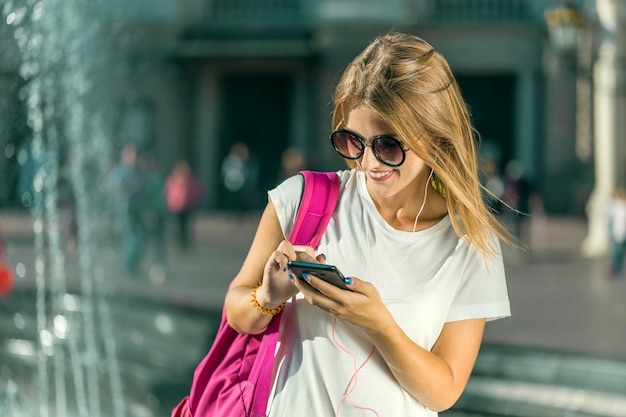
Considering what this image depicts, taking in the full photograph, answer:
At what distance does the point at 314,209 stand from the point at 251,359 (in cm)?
29

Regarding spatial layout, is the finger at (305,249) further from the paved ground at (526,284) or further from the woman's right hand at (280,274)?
the paved ground at (526,284)

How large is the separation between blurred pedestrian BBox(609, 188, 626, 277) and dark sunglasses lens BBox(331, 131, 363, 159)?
38.2ft

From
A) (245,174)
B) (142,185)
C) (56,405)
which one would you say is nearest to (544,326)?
(56,405)

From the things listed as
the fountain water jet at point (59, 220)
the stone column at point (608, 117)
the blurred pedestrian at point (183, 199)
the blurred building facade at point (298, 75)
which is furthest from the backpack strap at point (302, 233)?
the blurred building facade at point (298, 75)

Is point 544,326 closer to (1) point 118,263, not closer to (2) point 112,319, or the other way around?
(2) point 112,319

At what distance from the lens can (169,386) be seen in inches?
247

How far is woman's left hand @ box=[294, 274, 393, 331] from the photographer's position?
1680mm

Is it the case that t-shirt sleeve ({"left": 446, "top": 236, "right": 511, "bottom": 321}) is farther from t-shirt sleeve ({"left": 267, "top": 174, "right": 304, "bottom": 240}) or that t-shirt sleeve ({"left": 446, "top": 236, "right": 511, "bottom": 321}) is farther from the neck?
t-shirt sleeve ({"left": 267, "top": 174, "right": 304, "bottom": 240})

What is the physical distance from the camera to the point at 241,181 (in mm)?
21844

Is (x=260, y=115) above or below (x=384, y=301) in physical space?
below

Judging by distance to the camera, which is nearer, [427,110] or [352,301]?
[352,301]

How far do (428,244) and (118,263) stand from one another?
477 inches

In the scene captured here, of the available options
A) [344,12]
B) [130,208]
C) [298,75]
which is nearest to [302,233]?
[130,208]

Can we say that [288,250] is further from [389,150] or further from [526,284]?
[526,284]
